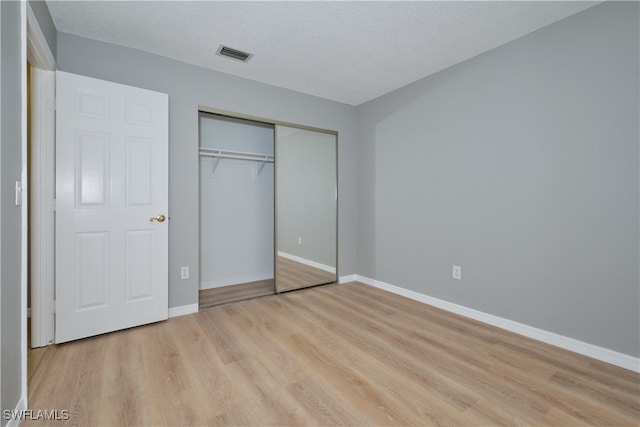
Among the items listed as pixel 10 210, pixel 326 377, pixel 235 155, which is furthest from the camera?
pixel 235 155

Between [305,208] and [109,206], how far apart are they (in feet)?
6.92

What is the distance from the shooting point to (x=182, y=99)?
2.87 metres

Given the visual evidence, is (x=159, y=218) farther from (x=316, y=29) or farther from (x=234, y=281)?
(x=316, y=29)

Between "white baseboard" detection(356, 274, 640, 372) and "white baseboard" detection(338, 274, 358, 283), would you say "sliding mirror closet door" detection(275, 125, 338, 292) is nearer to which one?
"white baseboard" detection(338, 274, 358, 283)

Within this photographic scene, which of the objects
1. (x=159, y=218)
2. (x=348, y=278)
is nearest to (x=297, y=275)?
(x=348, y=278)

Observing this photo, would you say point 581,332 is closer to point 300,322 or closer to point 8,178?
point 300,322

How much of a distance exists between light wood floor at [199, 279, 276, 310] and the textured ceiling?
8.02 ft

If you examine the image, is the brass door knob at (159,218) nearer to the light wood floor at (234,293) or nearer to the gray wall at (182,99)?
the gray wall at (182,99)

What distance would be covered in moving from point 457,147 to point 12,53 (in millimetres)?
3174

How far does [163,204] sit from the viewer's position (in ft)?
8.68

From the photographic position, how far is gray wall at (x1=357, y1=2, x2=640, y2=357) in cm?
197

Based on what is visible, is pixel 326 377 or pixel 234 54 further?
pixel 234 54

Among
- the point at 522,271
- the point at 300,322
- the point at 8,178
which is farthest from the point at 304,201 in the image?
the point at 8,178

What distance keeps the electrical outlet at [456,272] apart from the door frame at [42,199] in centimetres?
343
